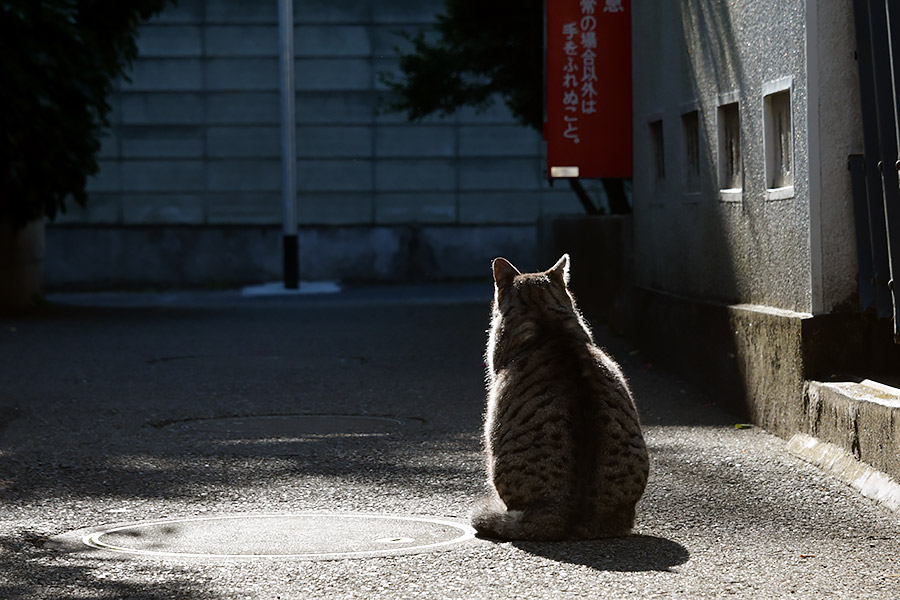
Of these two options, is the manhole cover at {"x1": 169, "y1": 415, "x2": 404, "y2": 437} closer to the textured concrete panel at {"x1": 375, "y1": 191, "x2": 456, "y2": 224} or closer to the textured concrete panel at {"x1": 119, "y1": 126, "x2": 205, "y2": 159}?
the textured concrete panel at {"x1": 375, "y1": 191, "x2": 456, "y2": 224}

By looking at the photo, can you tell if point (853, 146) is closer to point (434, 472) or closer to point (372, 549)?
point (434, 472)

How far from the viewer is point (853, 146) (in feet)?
27.6

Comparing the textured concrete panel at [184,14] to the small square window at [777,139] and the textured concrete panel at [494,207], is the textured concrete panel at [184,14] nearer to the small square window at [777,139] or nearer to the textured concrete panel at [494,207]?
the textured concrete panel at [494,207]

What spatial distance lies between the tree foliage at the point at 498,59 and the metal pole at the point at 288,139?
4.97 metres

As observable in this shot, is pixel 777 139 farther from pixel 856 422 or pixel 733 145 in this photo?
pixel 856 422

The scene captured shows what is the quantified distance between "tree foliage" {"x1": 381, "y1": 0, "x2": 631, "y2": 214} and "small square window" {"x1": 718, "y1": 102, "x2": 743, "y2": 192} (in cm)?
743

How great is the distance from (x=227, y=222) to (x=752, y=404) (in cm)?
2093

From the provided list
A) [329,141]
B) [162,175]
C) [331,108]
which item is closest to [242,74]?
[331,108]

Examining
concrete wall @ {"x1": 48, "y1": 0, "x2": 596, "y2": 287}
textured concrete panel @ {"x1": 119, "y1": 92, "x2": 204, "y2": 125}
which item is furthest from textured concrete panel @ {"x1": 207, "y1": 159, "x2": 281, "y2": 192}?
textured concrete panel @ {"x1": 119, "y1": 92, "x2": 204, "y2": 125}

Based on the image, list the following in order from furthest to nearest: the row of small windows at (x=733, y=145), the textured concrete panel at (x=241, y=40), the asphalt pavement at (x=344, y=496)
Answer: the textured concrete panel at (x=241, y=40), the row of small windows at (x=733, y=145), the asphalt pavement at (x=344, y=496)

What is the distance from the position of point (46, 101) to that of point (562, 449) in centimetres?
1325

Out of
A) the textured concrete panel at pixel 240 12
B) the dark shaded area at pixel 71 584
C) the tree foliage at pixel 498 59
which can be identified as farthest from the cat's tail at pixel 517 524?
the textured concrete panel at pixel 240 12

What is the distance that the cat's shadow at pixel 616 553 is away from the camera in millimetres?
5473

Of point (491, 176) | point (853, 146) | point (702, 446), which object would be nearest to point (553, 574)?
point (702, 446)
